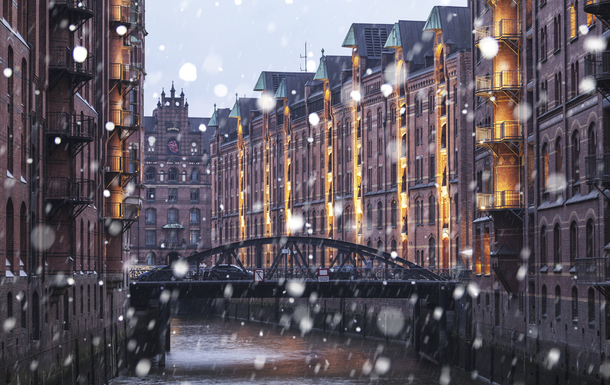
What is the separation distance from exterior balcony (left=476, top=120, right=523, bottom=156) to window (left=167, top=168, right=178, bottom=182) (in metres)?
84.5

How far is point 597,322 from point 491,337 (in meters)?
13.7

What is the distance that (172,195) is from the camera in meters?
128

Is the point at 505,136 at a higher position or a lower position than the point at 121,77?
lower

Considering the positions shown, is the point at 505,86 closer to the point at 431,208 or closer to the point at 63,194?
the point at 63,194

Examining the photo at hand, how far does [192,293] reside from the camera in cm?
5638

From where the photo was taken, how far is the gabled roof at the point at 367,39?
82.4 meters

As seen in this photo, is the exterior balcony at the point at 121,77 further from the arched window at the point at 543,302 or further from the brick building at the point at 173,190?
the brick building at the point at 173,190

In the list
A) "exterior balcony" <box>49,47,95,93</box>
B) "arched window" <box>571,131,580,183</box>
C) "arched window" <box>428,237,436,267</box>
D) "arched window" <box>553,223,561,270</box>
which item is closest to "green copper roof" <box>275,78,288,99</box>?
"arched window" <box>428,237,436,267</box>

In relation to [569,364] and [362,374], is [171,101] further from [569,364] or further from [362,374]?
[569,364]

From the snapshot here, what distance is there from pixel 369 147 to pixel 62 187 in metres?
46.0

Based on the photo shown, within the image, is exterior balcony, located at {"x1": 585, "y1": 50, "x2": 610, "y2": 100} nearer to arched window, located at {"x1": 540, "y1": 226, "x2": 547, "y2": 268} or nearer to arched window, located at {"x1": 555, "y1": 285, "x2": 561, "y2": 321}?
arched window, located at {"x1": 555, "y1": 285, "x2": 561, "y2": 321}

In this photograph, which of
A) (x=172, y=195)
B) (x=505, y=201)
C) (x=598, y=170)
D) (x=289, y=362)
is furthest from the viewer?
(x=172, y=195)

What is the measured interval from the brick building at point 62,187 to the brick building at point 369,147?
21.6m

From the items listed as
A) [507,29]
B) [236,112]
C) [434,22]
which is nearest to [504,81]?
[507,29]
